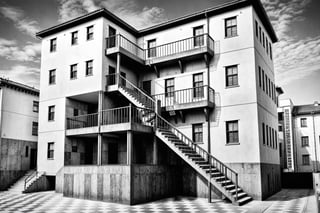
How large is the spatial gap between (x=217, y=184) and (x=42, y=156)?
14802 millimetres

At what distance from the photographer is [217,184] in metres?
16.8

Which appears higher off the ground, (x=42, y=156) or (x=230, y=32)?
(x=230, y=32)

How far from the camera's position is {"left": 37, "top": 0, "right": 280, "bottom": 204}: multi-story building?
61.1 ft

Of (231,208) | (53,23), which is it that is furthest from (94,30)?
(231,208)

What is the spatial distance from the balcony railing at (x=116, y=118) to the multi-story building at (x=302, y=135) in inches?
1118

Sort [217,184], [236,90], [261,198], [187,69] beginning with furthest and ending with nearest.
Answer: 1. [187,69]
2. [236,90]
3. [261,198]
4. [217,184]

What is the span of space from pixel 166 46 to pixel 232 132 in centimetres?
872

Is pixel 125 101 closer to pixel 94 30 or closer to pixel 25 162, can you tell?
pixel 94 30

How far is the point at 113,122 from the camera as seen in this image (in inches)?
874

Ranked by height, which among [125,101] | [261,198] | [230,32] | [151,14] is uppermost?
[151,14]

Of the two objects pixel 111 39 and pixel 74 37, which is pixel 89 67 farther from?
pixel 74 37

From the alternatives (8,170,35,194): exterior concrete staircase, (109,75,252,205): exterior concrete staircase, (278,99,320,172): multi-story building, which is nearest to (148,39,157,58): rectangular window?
(109,75,252,205): exterior concrete staircase

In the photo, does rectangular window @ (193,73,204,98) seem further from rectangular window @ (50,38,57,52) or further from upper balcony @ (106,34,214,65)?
rectangular window @ (50,38,57,52)

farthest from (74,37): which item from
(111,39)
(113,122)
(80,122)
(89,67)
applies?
(113,122)
